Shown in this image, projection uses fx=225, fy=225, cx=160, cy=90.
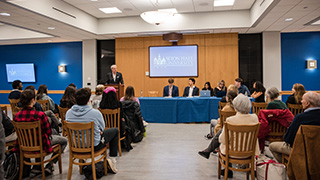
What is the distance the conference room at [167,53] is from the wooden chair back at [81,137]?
1517 mm

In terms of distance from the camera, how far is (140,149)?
462cm

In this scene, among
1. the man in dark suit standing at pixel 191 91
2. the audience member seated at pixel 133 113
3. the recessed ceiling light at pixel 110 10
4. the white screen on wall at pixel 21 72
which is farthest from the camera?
the white screen on wall at pixel 21 72

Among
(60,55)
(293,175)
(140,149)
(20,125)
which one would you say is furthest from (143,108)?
(60,55)

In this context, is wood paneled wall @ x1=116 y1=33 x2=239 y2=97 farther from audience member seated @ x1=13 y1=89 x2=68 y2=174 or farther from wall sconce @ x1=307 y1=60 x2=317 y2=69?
audience member seated @ x1=13 y1=89 x2=68 y2=174

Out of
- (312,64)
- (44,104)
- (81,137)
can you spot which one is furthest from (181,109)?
(312,64)

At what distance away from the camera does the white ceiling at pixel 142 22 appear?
622 centimetres

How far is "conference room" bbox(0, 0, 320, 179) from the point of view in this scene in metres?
6.26

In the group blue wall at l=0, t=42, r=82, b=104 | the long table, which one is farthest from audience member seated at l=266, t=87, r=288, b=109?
blue wall at l=0, t=42, r=82, b=104

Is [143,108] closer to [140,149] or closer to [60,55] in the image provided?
[140,149]

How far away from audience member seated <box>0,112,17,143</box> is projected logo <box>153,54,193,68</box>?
6.96m

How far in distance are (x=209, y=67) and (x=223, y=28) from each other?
5.67ft

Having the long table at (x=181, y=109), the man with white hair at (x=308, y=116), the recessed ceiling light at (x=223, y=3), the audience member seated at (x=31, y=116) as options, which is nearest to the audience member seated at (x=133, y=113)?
the audience member seated at (x=31, y=116)

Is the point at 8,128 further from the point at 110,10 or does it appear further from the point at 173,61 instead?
the point at 173,61

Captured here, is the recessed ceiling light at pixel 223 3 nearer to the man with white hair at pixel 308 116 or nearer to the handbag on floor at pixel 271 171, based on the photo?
the man with white hair at pixel 308 116
